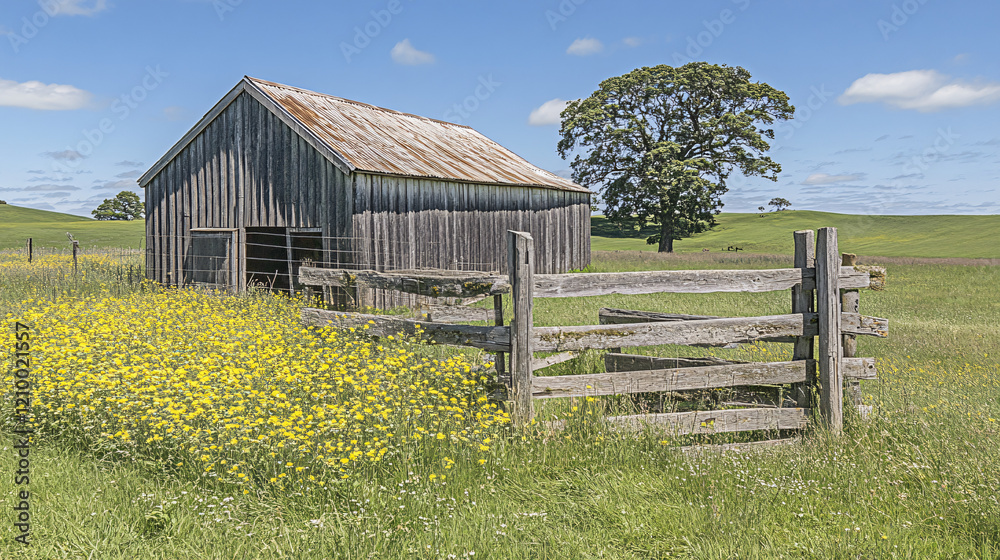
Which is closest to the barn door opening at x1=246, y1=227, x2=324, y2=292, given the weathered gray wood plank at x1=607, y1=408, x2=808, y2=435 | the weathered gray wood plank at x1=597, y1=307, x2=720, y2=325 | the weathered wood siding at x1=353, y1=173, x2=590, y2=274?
the weathered wood siding at x1=353, y1=173, x2=590, y2=274

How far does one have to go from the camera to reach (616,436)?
5.03 meters

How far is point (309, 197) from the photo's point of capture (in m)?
15.6

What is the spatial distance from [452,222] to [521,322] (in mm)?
12742

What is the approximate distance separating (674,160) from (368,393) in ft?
111

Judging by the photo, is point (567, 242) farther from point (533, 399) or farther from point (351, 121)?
point (533, 399)

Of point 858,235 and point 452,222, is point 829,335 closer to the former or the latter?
point 452,222

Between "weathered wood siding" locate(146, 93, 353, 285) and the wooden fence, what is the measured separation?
381 inches

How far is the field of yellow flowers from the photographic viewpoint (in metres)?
4.33

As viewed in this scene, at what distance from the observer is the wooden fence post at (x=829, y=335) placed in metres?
5.91

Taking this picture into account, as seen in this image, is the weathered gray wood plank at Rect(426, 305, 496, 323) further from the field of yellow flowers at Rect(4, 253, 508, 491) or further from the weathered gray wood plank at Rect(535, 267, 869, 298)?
the weathered gray wood plank at Rect(535, 267, 869, 298)

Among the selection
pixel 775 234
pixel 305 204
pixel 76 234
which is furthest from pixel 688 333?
pixel 775 234

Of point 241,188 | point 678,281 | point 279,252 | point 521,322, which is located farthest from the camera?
point 279,252

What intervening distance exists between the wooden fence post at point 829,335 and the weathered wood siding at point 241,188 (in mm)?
11349

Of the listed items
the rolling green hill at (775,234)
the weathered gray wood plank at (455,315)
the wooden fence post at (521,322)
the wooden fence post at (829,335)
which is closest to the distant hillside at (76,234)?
the rolling green hill at (775,234)
